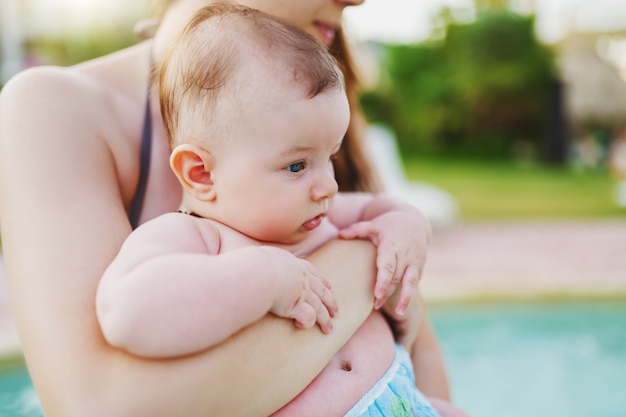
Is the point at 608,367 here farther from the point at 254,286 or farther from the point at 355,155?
the point at 254,286

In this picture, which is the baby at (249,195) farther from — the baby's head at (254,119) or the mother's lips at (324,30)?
the mother's lips at (324,30)

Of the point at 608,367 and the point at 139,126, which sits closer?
the point at 139,126

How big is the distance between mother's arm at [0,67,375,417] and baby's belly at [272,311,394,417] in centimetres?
4

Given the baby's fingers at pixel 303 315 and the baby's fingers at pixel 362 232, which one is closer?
the baby's fingers at pixel 303 315

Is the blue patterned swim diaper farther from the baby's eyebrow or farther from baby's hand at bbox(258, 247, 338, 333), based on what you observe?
the baby's eyebrow

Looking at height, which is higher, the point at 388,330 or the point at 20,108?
the point at 20,108

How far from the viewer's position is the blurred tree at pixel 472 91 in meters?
16.8

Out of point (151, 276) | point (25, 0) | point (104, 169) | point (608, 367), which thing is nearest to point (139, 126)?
point (104, 169)

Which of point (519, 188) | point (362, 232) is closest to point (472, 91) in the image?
point (519, 188)

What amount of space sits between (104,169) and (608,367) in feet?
10.6

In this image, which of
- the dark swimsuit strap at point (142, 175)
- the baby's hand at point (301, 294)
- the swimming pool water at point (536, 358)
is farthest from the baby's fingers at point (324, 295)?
the swimming pool water at point (536, 358)

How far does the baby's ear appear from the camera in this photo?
142cm

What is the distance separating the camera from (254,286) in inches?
48.9

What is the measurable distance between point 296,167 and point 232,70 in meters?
0.22
